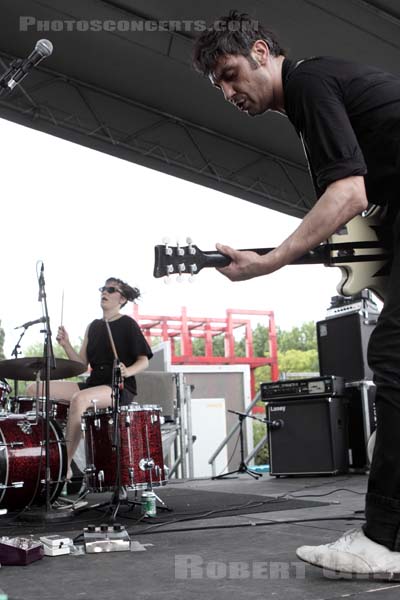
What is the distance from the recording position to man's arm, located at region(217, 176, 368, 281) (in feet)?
5.41

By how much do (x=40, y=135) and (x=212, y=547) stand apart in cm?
654

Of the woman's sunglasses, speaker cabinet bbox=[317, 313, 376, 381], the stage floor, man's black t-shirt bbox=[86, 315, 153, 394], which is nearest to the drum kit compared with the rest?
the stage floor

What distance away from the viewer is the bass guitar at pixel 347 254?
2025 millimetres

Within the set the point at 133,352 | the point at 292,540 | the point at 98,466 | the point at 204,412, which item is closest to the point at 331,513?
the point at 292,540

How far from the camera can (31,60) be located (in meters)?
2.57

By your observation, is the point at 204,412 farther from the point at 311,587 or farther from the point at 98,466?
the point at 311,587

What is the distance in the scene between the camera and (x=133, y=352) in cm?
427

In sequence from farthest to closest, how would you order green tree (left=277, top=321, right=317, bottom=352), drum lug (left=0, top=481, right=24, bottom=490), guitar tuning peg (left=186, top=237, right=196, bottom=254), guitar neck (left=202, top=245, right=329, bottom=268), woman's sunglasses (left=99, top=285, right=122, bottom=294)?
green tree (left=277, top=321, right=317, bottom=352) → woman's sunglasses (left=99, top=285, right=122, bottom=294) → drum lug (left=0, top=481, right=24, bottom=490) → guitar tuning peg (left=186, top=237, right=196, bottom=254) → guitar neck (left=202, top=245, right=329, bottom=268)

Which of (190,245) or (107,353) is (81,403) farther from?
(190,245)

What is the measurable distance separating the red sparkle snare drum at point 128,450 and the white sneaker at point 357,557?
2.13 metres

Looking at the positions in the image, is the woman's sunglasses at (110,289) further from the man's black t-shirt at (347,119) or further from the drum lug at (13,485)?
the man's black t-shirt at (347,119)

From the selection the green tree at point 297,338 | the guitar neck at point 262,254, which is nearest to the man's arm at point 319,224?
the guitar neck at point 262,254

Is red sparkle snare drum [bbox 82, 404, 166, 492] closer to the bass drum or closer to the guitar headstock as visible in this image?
the bass drum

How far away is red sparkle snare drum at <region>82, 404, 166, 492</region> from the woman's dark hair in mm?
911
